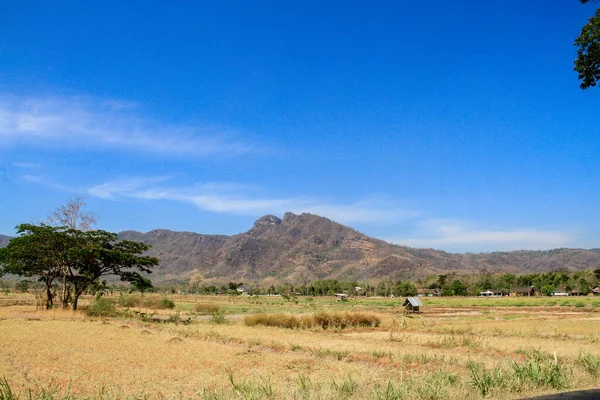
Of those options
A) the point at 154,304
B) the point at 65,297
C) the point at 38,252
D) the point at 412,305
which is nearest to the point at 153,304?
the point at 154,304

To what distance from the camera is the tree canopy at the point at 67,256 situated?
3476 cm

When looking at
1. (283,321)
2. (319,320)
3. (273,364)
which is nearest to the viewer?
(273,364)

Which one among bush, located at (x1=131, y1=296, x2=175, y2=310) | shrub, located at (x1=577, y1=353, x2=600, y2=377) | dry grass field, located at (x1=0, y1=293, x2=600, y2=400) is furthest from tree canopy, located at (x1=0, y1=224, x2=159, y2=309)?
shrub, located at (x1=577, y1=353, x2=600, y2=377)

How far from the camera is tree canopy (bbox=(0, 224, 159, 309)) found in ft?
114

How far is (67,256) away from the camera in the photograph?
3375cm

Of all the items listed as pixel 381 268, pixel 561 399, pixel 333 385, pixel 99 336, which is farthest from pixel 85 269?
pixel 381 268

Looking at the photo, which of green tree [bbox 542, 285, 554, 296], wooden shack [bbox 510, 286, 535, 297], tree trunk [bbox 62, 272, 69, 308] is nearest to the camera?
tree trunk [bbox 62, 272, 69, 308]

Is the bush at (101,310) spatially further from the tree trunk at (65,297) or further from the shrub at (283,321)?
the shrub at (283,321)

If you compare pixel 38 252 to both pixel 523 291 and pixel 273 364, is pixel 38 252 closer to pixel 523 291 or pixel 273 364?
pixel 273 364

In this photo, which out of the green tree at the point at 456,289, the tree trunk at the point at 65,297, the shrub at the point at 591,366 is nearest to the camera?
the shrub at the point at 591,366

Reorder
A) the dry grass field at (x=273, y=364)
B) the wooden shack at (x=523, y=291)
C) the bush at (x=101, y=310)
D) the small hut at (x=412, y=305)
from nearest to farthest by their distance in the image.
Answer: the dry grass field at (x=273, y=364) < the bush at (x=101, y=310) < the small hut at (x=412, y=305) < the wooden shack at (x=523, y=291)

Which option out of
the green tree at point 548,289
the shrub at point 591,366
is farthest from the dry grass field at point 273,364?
the green tree at point 548,289

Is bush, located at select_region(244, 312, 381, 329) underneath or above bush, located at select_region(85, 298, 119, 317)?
underneath

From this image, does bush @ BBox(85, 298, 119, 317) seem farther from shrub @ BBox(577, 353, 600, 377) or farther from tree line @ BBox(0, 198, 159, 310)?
shrub @ BBox(577, 353, 600, 377)
